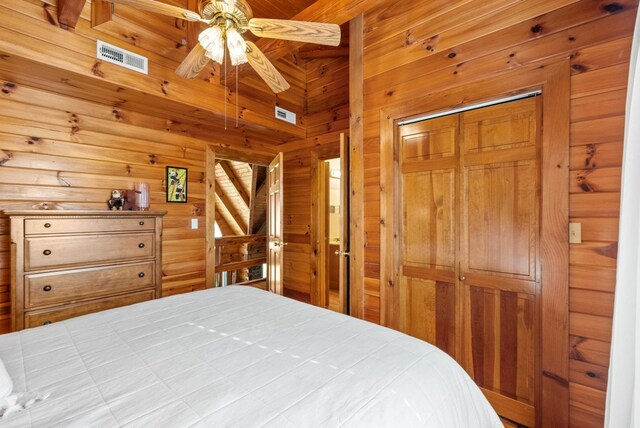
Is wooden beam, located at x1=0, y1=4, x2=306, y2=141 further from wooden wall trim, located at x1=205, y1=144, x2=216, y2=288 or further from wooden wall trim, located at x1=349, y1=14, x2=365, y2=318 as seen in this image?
wooden wall trim, located at x1=349, y1=14, x2=365, y2=318

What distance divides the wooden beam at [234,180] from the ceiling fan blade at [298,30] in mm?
4526

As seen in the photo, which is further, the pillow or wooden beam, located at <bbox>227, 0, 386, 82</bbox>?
wooden beam, located at <bbox>227, 0, 386, 82</bbox>

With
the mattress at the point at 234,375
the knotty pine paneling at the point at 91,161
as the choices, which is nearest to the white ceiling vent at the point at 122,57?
the knotty pine paneling at the point at 91,161

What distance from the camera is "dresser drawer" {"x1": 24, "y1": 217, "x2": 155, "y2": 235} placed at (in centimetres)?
209

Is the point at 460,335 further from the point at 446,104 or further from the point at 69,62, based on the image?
the point at 69,62

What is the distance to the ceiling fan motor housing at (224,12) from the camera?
1547 millimetres

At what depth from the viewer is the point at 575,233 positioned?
5.30 ft

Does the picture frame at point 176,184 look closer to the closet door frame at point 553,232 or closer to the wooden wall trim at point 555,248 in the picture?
the closet door frame at point 553,232

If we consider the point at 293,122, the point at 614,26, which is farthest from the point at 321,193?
the point at 614,26

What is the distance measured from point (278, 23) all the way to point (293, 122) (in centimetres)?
228

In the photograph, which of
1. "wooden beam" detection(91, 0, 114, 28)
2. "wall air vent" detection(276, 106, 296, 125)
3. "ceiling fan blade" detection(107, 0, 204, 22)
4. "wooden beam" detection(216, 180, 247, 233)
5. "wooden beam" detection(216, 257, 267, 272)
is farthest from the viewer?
"wooden beam" detection(216, 180, 247, 233)

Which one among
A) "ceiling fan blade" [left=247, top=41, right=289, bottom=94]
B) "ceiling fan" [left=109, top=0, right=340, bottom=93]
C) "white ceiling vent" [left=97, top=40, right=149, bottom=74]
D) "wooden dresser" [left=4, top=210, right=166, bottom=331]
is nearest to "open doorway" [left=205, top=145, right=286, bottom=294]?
"wooden dresser" [left=4, top=210, right=166, bottom=331]

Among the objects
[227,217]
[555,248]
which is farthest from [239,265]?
[555,248]

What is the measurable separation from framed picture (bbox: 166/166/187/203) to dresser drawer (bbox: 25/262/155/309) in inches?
35.9
